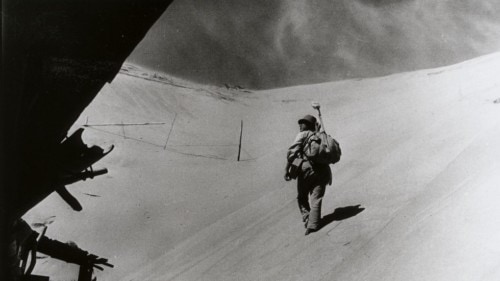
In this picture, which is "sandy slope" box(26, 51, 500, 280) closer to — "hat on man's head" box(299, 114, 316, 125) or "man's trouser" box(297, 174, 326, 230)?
"man's trouser" box(297, 174, 326, 230)

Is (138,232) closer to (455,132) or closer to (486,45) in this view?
(455,132)

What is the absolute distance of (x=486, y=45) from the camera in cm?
2061

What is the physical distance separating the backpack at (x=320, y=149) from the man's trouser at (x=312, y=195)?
9.7 inches

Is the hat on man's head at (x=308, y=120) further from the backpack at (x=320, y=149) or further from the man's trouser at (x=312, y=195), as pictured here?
the man's trouser at (x=312, y=195)

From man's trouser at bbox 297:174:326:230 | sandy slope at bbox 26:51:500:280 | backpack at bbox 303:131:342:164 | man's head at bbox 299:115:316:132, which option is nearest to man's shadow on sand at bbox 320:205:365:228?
sandy slope at bbox 26:51:500:280

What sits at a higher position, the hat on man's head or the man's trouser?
the hat on man's head

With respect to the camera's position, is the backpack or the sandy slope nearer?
the sandy slope

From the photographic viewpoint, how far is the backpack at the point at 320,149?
6.54 m

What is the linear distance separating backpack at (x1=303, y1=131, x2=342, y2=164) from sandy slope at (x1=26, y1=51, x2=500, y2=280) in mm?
971

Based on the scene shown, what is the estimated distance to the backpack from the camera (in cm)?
654

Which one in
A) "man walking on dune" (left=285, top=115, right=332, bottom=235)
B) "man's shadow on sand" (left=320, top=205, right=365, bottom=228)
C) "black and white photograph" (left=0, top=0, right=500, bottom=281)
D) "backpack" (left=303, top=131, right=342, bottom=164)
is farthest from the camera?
"man's shadow on sand" (left=320, top=205, right=365, bottom=228)

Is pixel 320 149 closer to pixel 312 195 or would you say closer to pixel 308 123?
pixel 308 123

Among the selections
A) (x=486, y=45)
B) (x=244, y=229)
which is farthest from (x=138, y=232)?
(x=486, y=45)

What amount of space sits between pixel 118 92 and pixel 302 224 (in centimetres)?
2488
